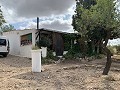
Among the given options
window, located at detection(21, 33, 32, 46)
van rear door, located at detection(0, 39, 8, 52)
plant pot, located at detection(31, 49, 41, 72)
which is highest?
window, located at detection(21, 33, 32, 46)

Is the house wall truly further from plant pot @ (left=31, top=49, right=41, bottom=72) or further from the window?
plant pot @ (left=31, top=49, right=41, bottom=72)

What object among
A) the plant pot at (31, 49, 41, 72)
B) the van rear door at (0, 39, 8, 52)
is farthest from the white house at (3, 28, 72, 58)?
the plant pot at (31, 49, 41, 72)

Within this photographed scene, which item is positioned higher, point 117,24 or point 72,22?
point 72,22

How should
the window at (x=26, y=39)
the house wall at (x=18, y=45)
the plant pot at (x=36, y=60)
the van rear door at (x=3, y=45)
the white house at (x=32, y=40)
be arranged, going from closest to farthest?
the plant pot at (x=36, y=60), the van rear door at (x=3, y=45), the white house at (x=32, y=40), the house wall at (x=18, y=45), the window at (x=26, y=39)

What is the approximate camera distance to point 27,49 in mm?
23969

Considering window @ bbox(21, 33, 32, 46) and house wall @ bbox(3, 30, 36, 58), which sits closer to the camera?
house wall @ bbox(3, 30, 36, 58)

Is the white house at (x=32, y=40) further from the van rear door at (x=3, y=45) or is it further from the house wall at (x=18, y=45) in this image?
the van rear door at (x=3, y=45)

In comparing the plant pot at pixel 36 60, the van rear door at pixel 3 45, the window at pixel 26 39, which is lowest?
the plant pot at pixel 36 60

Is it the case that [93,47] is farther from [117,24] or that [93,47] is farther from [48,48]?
[117,24]

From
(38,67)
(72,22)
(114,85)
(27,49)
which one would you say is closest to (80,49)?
(72,22)

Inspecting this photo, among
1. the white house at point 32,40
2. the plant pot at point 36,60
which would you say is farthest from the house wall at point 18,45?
the plant pot at point 36,60

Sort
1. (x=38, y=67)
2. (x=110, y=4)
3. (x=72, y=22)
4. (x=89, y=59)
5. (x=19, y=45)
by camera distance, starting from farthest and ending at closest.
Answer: (x=72, y=22) < (x=19, y=45) < (x=89, y=59) < (x=38, y=67) < (x=110, y=4)

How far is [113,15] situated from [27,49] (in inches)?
566

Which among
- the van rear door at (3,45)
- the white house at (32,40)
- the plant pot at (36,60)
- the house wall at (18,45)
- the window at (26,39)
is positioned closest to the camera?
the plant pot at (36,60)
